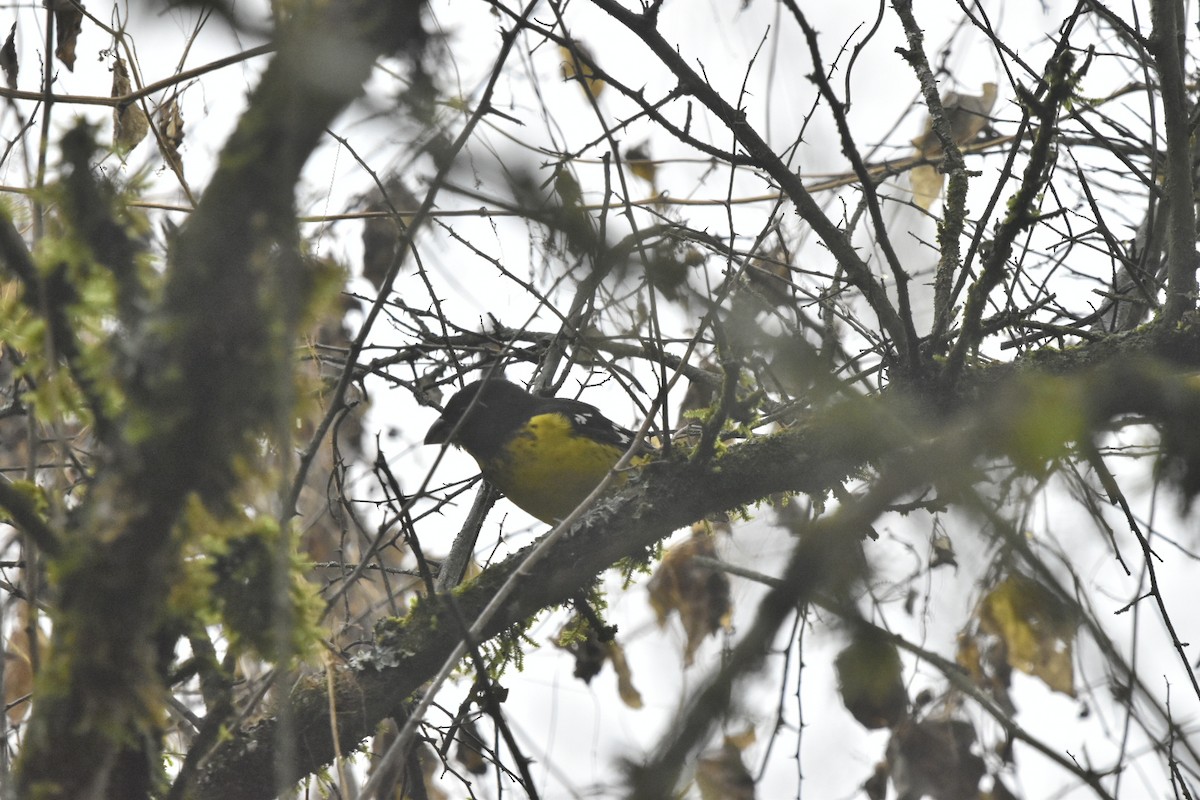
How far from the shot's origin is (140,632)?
1.46m

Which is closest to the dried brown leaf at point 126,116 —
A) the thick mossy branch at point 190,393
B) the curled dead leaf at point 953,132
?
the thick mossy branch at point 190,393

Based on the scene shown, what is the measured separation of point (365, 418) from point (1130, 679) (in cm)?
502

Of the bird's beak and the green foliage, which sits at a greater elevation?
the bird's beak

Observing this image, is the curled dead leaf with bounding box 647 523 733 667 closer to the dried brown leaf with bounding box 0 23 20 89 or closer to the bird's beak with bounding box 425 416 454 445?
the bird's beak with bounding box 425 416 454 445

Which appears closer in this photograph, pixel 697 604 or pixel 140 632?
pixel 140 632

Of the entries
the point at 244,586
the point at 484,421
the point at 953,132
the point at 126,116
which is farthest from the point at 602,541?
the point at 953,132

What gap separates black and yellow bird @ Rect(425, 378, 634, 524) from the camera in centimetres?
476

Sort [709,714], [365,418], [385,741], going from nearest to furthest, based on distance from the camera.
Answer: [709,714], [385,741], [365,418]

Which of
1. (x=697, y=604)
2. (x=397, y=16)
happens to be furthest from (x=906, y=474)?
(x=697, y=604)

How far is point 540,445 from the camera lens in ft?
15.7

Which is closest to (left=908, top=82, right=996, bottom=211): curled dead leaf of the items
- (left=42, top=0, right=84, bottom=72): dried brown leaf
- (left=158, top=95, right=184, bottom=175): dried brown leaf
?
(left=158, top=95, right=184, bottom=175): dried brown leaf

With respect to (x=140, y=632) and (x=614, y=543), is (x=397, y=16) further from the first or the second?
(x=614, y=543)

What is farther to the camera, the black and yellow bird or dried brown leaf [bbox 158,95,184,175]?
the black and yellow bird

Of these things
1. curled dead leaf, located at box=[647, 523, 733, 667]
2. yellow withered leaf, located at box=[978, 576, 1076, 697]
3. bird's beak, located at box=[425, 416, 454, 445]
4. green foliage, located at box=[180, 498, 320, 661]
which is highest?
bird's beak, located at box=[425, 416, 454, 445]
